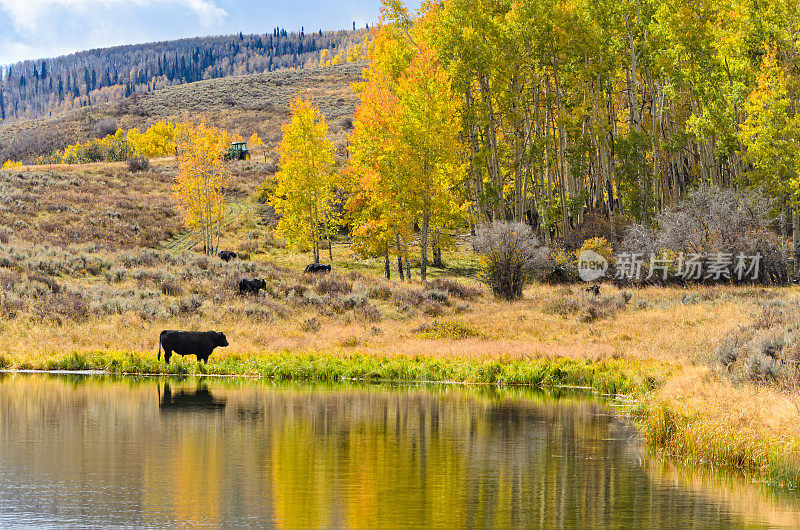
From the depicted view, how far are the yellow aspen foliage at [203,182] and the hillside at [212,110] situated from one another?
53.4 meters

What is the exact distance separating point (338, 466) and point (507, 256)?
27357mm

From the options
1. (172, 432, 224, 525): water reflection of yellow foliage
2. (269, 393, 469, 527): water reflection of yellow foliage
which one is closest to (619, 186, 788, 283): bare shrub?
(269, 393, 469, 527): water reflection of yellow foliage

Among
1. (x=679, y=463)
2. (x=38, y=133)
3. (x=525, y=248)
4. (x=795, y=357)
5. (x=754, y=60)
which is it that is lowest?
(x=679, y=463)

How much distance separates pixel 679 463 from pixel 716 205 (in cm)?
2982

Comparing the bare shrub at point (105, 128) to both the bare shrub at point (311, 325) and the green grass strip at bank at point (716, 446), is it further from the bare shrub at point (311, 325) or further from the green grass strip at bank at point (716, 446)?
the green grass strip at bank at point (716, 446)

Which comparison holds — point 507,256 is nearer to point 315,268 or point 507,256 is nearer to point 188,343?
point 315,268

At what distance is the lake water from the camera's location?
35.0 ft

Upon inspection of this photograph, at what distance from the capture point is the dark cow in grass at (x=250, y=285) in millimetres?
38688

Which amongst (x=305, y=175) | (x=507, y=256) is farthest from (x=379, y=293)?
(x=305, y=175)

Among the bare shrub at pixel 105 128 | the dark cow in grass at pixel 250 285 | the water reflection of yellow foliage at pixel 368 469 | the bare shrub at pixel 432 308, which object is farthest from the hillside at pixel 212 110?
the water reflection of yellow foliage at pixel 368 469

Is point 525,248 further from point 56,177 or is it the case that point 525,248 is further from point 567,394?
point 56,177

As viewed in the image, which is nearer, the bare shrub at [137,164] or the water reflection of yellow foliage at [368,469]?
the water reflection of yellow foliage at [368,469]

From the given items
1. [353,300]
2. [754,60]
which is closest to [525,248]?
[353,300]

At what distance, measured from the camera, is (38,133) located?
500 ft
